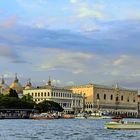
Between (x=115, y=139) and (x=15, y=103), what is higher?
(x=15, y=103)

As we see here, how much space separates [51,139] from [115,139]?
19.3 feet

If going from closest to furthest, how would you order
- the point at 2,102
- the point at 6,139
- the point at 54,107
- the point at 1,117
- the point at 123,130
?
1. the point at 6,139
2. the point at 123,130
3. the point at 1,117
4. the point at 2,102
5. the point at 54,107

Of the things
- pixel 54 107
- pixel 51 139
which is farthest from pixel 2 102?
pixel 51 139

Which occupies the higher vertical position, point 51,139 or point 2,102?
point 2,102

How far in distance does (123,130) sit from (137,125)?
2.55 metres

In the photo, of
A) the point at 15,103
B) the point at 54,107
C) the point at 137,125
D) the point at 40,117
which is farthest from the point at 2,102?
the point at 137,125

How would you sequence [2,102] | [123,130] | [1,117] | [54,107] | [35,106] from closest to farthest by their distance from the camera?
[123,130] → [1,117] → [2,102] → [35,106] → [54,107]

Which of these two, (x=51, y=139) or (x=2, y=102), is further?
(x=2, y=102)

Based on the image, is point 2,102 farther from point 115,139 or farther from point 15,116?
point 115,139

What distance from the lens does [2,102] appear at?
479ft

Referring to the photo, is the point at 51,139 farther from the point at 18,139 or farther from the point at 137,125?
the point at 137,125

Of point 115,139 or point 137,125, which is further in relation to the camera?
point 137,125

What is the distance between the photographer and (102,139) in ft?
157

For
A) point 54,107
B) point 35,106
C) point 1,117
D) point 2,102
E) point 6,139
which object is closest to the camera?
point 6,139
